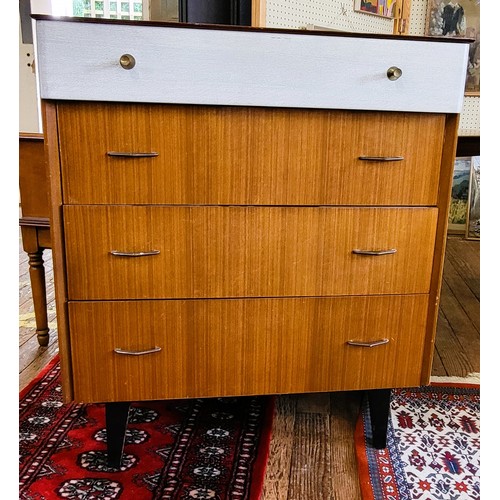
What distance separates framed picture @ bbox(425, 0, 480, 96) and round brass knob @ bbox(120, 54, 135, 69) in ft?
8.28

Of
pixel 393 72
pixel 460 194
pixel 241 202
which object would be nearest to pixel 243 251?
pixel 241 202

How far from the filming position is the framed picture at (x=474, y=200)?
3305 mm

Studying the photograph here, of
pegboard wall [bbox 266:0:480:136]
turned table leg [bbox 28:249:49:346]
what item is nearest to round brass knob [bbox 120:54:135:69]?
pegboard wall [bbox 266:0:480:136]

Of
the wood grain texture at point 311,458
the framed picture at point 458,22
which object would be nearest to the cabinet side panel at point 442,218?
the wood grain texture at point 311,458

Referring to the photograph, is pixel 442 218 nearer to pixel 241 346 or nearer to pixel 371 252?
pixel 371 252

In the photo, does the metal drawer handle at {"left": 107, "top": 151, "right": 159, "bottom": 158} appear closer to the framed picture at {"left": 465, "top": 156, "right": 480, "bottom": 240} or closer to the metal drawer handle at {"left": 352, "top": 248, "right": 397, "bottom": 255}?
the metal drawer handle at {"left": 352, "top": 248, "right": 397, "bottom": 255}

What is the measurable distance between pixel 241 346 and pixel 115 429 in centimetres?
37

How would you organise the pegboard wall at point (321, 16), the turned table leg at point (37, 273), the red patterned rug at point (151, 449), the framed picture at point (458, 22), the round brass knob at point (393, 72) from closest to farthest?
the round brass knob at point (393, 72) → the red patterned rug at point (151, 449) → the pegboard wall at point (321, 16) → the turned table leg at point (37, 273) → the framed picture at point (458, 22)

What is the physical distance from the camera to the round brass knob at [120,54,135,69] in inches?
37.5

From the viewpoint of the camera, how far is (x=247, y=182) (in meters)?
1.06

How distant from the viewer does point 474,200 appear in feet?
10.9

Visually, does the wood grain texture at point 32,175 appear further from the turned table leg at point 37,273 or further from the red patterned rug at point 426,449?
the red patterned rug at point 426,449

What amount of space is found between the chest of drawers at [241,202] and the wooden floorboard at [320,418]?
210mm
